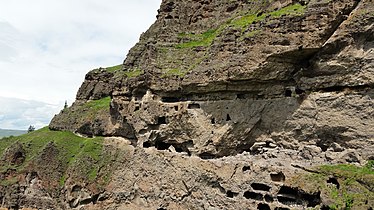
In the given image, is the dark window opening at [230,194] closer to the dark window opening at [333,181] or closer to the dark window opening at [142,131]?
the dark window opening at [333,181]

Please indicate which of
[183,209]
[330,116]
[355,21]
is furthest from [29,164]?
[355,21]

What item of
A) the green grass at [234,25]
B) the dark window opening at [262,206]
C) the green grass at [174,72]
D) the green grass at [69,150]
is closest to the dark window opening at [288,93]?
the green grass at [234,25]

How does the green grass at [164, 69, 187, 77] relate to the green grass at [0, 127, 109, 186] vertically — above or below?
above

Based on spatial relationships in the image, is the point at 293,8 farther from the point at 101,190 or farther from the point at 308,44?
the point at 101,190

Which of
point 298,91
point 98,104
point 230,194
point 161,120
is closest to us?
point 230,194

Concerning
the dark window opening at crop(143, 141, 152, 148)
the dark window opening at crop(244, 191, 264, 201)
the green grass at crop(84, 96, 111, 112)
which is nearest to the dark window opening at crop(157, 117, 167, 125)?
the dark window opening at crop(143, 141, 152, 148)

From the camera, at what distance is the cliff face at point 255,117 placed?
20625mm

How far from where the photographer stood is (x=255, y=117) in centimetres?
2577

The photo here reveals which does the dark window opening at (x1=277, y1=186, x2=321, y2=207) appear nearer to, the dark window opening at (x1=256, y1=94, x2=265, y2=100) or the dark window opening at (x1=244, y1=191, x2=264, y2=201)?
the dark window opening at (x1=244, y1=191, x2=264, y2=201)

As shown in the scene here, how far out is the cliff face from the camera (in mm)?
20625

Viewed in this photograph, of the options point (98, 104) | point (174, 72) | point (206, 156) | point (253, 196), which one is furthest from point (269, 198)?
point (98, 104)

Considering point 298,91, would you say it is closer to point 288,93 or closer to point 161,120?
point 288,93

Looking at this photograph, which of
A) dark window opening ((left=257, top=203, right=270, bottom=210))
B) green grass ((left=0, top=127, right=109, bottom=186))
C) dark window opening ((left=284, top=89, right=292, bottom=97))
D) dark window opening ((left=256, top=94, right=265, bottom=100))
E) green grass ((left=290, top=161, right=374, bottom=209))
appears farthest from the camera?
green grass ((left=0, top=127, right=109, bottom=186))

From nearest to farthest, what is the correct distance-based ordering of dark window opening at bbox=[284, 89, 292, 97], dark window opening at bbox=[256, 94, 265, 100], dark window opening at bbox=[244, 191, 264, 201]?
dark window opening at bbox=[244, 191, 264, 201] < dark window opening at bbox=[284, 89, 292, 97] < dark window opening at bbox=[256, 94, 265, 100]
